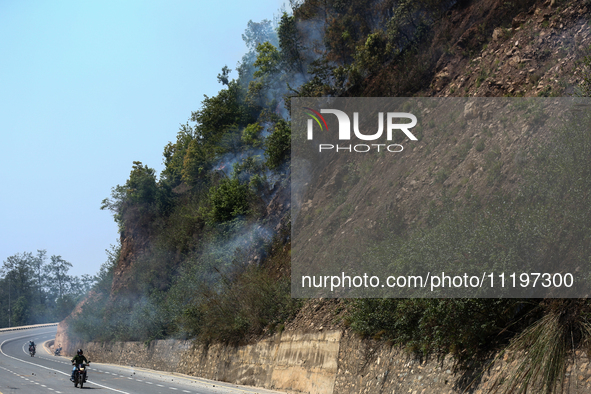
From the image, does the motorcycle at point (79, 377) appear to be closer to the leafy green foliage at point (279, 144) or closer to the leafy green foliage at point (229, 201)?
the leafy green foliage at point (229, 201)

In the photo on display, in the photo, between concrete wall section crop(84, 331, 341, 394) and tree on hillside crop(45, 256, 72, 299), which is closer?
concrete wall section crop(84, 331, 341, 394)

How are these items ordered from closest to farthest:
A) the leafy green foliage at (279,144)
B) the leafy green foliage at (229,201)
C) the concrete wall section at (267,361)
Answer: the concrete wall section at (267,361) → the leafy green foliage at (279,144) → the leafy green foliage at (229,201)

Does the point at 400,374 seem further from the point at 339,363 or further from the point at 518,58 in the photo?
the point at 518,58

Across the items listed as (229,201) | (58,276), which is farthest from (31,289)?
(229,201)

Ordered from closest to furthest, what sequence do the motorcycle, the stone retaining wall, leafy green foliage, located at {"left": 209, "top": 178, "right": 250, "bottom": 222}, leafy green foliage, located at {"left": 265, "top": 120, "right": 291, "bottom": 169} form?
the stone retaining wall < the motorcycle < leafy green foliage, located at {"left": 265, "top": 120, "right": 291, "bottom": 169} < leafy green foliage, located at {"left": 209, "top": 178, "right": 250, "bottom": 222}

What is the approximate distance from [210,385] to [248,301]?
147 inches

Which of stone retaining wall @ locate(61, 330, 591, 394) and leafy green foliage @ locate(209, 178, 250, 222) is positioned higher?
leafy green foliage @ locate(209, 178, 250, 222)

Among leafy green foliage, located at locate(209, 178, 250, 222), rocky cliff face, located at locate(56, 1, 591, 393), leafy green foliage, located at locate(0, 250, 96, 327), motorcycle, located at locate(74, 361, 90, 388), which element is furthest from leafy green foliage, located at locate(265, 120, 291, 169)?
leafy green foliage, located at locate(0, 250, 96, 327)

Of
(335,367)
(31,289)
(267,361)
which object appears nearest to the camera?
(335,367)

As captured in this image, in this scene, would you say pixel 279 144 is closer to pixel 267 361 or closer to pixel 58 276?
pixel 267 361

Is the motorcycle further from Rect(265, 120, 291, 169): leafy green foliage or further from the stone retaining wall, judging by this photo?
Rect(265, 120, 291, 169): leafy green foliage

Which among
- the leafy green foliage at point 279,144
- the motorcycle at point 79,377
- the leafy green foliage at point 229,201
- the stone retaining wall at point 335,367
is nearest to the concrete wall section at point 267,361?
the stone retaining wall at point 335,367

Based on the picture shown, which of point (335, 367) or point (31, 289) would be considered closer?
point (335, 367)

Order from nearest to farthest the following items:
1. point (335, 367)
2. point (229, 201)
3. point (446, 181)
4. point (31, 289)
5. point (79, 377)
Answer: point (335, 367) < point (446, 181) < point (79, 377) < point (229, 201) < point (31, 289)
